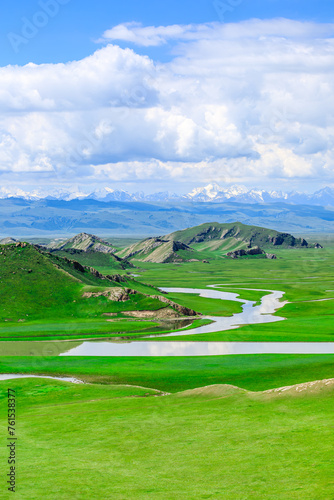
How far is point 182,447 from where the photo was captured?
99.2 feet

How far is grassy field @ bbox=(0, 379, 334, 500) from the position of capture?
23.3 meters

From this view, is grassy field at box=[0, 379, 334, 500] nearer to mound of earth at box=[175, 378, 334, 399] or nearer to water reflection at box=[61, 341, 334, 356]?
mound of earth at box=[175, 378, 334, 399]

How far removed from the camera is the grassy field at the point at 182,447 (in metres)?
23.3

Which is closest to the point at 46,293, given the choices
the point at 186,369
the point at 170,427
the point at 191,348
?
the point at 191,348

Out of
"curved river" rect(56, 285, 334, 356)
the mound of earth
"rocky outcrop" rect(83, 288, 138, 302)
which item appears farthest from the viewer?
"rocky outcrop" rect(83, 288, 138, 302)

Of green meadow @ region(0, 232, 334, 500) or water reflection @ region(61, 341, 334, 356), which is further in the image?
water reflection @ region(61, 341, 334, 356)

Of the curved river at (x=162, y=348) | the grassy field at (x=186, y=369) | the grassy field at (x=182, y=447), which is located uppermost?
the grassy field at (x=182, y=447)

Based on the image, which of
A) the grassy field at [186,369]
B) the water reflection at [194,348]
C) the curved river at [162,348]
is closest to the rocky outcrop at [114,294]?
the curved river at [162,348]

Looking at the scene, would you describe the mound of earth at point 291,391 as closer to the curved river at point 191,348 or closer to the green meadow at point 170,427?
the green meadow at point 170,427

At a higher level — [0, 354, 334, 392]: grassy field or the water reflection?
[0, 354, 334, 392]: grassy field

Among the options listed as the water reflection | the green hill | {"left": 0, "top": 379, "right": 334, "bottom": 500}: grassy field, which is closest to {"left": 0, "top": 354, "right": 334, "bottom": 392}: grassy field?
the water reflection

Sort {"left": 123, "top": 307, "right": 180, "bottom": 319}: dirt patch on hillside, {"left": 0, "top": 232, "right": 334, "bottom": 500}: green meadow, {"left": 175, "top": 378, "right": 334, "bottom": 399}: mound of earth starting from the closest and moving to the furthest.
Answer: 1. {"left": 0, "top": 232, "right": 334, "bottom": 500}: green meadow
2. {"left": 175, "top": 378, "right": 334, "bottom": 399}: mound of earth
3. {"left": 123, "top": 307, "right": 180, "bottom": 319}: dirt patch on hillside

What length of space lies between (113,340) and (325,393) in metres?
61.3

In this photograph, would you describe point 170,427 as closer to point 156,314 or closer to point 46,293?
point 156,314
